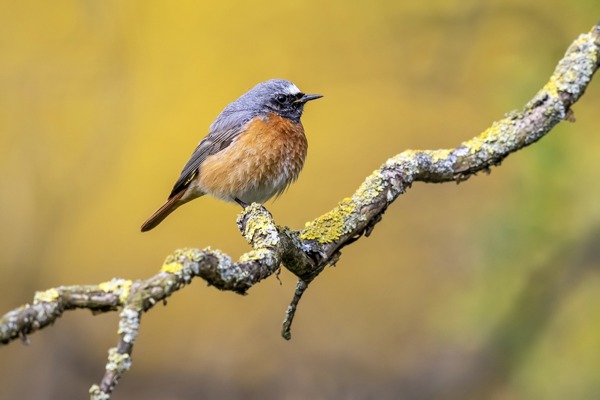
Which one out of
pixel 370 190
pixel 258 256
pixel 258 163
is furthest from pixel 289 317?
pixel 258 163

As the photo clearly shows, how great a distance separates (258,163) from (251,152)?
9 cm

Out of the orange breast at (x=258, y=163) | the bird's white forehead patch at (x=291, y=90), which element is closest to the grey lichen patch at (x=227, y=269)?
the orange breast at (x=258, y=163)

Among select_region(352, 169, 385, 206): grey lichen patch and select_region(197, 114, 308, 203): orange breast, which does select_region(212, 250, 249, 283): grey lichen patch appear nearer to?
select_region(352, 169, 385, 206): grey lichen patch

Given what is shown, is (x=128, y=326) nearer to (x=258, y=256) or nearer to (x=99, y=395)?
(x=99, y=395)

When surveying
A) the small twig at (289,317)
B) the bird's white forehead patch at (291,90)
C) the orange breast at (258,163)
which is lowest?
the small twig at (289,317)

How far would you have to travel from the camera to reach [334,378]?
21.6ft

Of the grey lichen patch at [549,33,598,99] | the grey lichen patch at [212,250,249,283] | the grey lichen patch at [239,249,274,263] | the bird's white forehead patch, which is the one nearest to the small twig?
the grey lichen patch at [239,249,274,263]

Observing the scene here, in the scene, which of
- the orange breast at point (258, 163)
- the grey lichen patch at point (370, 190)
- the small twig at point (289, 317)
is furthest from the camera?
the orange breast at point (258, 163)

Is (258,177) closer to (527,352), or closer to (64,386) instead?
(527,352)

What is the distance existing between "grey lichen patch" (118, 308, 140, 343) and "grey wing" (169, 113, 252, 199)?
129 inches

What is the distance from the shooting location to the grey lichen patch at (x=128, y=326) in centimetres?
194

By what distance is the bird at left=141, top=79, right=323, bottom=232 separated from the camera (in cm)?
498

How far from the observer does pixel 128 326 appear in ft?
6.41

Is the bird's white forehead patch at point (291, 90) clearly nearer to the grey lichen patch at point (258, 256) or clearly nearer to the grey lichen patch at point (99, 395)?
the grey lichen patch at point (258, 256)
